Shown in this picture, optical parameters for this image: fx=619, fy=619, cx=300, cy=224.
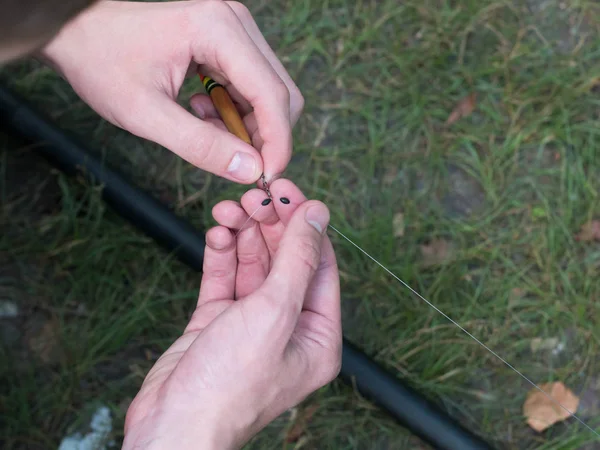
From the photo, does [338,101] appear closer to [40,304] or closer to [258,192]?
[258,192]

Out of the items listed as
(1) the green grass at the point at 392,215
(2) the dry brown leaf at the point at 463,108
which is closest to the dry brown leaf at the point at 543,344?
(1) the green grass at the point at 392,215

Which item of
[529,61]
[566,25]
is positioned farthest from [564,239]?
[566,25]

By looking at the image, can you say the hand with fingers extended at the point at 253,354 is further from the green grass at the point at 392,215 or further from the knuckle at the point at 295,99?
the green grass at the point at 392,215

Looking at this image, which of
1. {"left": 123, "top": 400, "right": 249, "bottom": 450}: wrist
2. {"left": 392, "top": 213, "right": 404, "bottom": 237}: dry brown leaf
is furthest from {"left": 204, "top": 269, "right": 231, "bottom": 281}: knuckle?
{"left": 392, "top": 213, "right": 404, "bottom": 237}: dry brown leaf

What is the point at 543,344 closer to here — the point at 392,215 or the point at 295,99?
the point at 392,215

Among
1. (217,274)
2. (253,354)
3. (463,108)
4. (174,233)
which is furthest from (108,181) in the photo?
(463,108)
